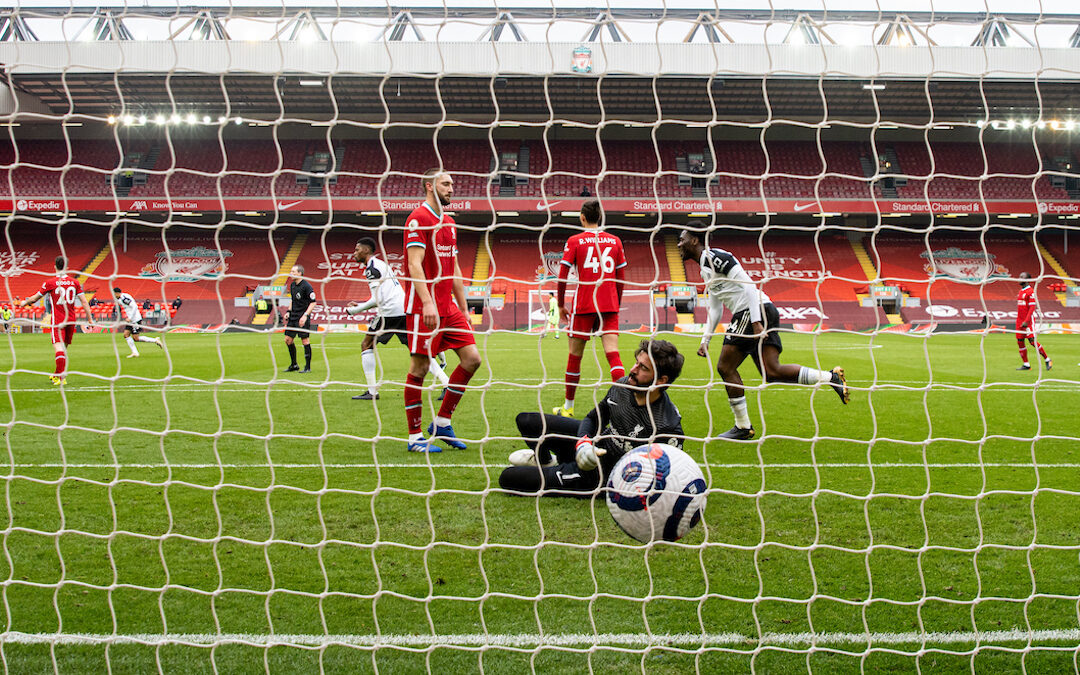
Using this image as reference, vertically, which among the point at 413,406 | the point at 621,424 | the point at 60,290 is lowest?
the point at 621,424

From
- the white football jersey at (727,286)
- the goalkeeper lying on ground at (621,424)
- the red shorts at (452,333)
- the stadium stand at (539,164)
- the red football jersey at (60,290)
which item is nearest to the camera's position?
the goalkeeper lying on ground at (621,424)

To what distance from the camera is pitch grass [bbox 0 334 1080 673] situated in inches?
107

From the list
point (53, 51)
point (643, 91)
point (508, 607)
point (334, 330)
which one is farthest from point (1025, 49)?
point (53, 51)

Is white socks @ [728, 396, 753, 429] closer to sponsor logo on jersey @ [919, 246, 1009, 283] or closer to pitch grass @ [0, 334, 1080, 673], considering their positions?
pitch grass @ [0, 334, 1080, 673]

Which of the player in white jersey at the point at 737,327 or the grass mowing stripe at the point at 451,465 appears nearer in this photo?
the grass mowing stripe at the point at 451,465

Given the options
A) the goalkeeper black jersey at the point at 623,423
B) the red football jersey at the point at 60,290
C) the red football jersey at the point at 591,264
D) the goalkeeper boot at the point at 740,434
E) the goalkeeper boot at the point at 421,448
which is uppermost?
the red football jersey at the point at 60,290

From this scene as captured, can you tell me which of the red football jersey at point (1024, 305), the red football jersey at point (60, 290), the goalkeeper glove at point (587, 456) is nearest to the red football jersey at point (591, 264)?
the goalkeeper glove at point (587, 456)

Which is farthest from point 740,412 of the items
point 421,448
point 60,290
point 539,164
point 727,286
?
point 539,164

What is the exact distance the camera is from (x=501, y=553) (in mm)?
3549

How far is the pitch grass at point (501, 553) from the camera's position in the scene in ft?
8.89

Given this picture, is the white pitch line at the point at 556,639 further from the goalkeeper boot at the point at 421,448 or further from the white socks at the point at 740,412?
the white socks at the point at 740,412

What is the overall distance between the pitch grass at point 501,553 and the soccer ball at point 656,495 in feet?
0.45

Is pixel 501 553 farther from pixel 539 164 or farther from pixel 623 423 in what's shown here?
pixel 539 164

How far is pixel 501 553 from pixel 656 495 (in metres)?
0.77
